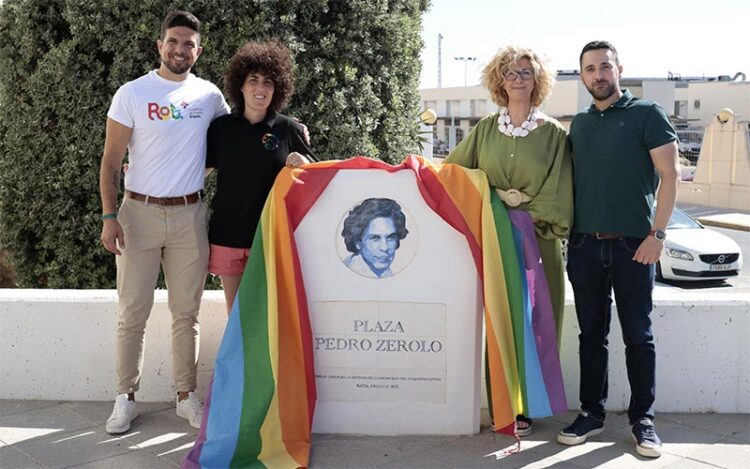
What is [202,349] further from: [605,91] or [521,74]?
[605,91]

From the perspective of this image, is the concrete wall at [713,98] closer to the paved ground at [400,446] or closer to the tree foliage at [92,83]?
the tree foliage at [92,83]

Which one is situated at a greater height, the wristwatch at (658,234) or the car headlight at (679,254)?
the wristwatch at (658,234)

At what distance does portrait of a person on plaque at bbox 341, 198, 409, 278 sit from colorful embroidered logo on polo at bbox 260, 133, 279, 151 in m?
0.50

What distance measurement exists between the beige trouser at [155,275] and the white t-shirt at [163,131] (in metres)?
0.12

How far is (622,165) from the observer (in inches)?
151

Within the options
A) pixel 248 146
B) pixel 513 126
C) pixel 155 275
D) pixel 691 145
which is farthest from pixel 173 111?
pixel 691 145

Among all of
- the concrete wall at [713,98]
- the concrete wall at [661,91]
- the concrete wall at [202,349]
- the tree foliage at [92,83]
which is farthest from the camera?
the concrete wall at [713,98]

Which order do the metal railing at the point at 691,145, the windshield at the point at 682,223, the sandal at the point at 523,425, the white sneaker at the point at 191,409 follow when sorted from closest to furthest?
the sandal at the point at 523,425
the white sneaker at the point at 191,409
the windshield at the point at 682,223
the metal railing at the point at 691,145

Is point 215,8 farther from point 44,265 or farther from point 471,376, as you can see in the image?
point 471,376

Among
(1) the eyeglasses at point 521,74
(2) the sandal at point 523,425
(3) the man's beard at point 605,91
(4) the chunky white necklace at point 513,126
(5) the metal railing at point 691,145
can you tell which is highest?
(1) the eyeglasses at point 521,74

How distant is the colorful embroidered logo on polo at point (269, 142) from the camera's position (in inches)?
161

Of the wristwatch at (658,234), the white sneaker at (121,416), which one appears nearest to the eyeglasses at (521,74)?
the wristwatch at (658,234)

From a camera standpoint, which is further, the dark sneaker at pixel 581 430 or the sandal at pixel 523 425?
the sandal at pixel 523 425

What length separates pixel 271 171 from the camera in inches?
162
